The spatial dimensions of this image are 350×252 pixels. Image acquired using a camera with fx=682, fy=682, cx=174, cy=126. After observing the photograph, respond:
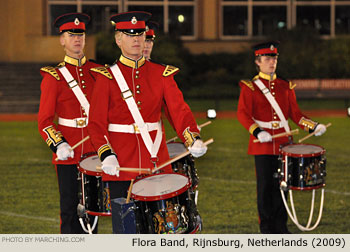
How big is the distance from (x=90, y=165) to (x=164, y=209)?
1.27 metres

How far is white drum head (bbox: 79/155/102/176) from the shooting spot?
514cm

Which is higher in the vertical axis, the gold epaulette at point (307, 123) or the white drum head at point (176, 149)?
the gold epaulette at point (307, 123)

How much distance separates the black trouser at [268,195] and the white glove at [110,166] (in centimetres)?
250

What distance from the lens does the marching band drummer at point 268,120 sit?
6.57 metres

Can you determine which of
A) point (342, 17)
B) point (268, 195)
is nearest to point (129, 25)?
point (268, 195)

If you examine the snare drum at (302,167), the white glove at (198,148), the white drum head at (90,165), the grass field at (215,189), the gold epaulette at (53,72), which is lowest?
the grass field at (215,189)

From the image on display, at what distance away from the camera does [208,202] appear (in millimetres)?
8773

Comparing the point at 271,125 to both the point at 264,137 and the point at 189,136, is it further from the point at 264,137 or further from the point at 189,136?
→ the point at 189,136

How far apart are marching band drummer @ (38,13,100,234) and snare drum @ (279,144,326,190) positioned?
1812 millimetres

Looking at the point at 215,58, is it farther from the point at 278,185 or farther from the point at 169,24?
the point at 278,185

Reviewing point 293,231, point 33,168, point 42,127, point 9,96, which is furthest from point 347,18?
point 42,127

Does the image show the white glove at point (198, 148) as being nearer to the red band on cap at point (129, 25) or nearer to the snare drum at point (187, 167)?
the red band on cap at point (129, 25)

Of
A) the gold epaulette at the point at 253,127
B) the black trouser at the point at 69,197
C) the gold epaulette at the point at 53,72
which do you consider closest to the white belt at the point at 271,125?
the gold epaulette at the point at 253,127

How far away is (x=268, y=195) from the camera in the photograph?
6.64 metres
